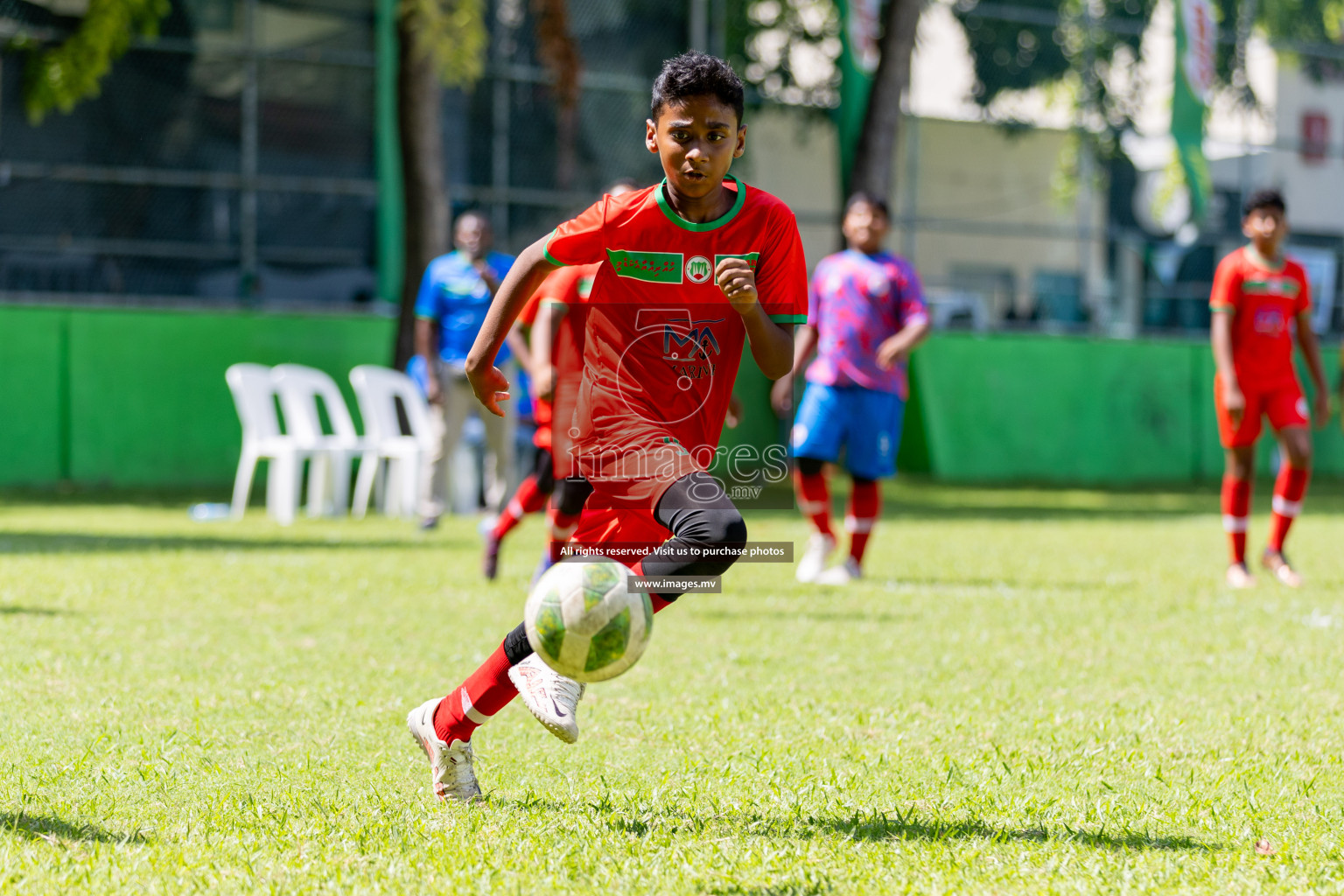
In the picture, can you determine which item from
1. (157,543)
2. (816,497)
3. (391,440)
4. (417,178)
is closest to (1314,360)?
(816,497)

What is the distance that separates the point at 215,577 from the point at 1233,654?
521 centimetres

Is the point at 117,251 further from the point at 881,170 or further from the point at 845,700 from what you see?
the point at 845,700

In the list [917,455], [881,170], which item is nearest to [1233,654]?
[881,170]

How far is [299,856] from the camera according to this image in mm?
3320

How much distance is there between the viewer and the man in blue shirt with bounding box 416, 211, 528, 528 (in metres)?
10.8

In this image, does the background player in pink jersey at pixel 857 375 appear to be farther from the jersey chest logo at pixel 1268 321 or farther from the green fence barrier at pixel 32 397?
the green fence barrier at pixel 32 397

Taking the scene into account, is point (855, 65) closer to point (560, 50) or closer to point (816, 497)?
point (560, 50)

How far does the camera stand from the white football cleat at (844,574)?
339 inches

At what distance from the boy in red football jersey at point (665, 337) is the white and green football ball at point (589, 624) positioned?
0.19 meters

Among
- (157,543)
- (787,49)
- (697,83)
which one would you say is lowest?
Answer: (157,543)

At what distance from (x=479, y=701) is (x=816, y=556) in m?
5.20

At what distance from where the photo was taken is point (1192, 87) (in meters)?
21.2

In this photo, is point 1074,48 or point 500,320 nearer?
point 500,320

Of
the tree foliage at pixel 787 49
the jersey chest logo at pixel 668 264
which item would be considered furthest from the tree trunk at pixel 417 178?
the jersey chest logo at pixel 668 264
